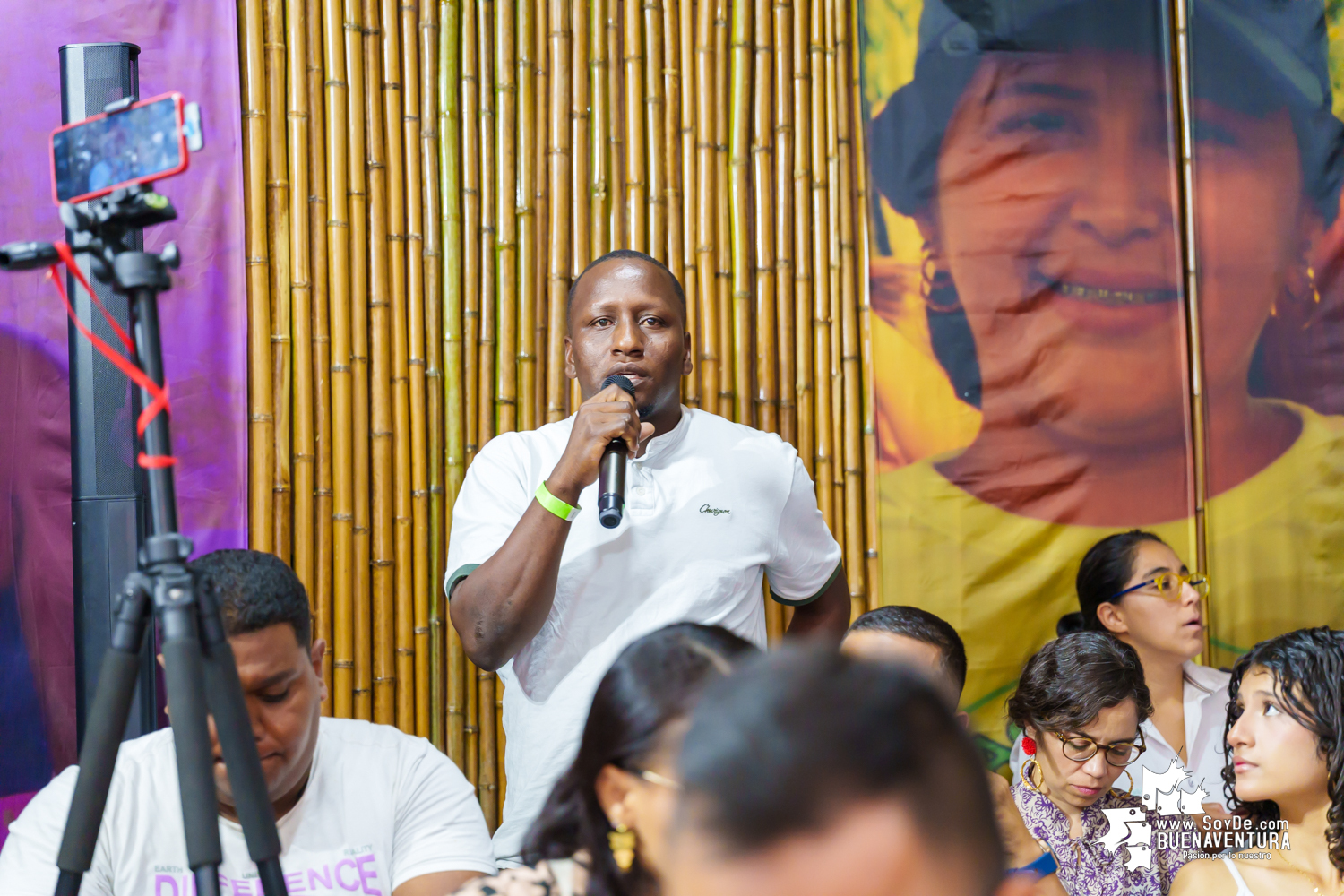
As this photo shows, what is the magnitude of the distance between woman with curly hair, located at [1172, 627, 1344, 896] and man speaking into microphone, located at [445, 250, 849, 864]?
830 millimetres

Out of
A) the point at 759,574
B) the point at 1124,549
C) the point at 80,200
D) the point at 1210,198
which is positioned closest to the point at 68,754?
the point at 759,574

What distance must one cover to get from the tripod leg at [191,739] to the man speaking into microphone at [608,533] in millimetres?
943

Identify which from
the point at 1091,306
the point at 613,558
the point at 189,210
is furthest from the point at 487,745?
the point at 1091,306

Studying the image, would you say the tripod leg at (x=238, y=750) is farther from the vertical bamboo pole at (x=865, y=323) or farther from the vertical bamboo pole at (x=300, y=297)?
the vertical bamboo pole at (x=865, y=323)

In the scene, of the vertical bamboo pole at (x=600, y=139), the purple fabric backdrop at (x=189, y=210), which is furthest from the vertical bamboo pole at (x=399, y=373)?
the vertical bamboo pole at (x=600, y=139)

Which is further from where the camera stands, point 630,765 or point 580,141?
point 580,141

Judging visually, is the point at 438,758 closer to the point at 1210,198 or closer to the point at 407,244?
the point at 407,244

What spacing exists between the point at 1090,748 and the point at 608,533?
3.65 ft

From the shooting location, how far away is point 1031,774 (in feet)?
7.66

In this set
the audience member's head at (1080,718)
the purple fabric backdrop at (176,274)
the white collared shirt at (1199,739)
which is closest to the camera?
the audience member's head at (1080,718)

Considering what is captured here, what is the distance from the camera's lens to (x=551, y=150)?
2791mm

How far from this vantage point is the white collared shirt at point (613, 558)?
1.97m

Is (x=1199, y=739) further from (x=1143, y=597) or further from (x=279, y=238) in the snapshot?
(x=279, y=238)

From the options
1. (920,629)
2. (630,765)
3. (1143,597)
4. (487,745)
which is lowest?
(487,745)
